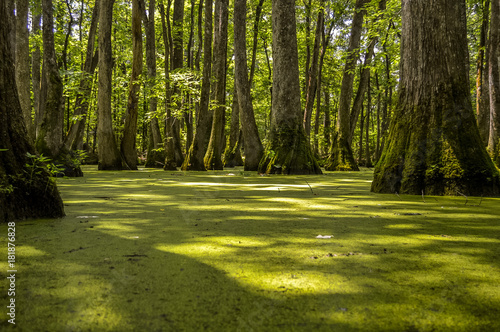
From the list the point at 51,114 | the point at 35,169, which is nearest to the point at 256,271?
the point at 35,169

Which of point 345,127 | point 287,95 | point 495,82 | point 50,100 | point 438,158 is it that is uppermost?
point 495,82

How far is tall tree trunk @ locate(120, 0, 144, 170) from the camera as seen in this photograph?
10.4 metres

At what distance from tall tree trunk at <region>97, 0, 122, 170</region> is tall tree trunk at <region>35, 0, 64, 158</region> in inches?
75.5

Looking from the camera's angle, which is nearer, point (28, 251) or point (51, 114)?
point (28, 251)

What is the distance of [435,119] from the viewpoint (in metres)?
4.08

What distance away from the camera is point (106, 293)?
1.16m

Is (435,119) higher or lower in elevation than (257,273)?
higher

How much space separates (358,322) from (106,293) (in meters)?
0.84

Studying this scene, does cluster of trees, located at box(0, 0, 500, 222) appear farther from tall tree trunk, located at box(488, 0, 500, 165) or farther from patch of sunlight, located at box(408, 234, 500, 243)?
patch of sunlight, located at box(408, 234, 500, 243)

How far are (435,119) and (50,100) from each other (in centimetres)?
778

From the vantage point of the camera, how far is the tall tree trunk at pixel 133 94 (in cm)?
1039

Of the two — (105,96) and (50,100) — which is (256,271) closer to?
(50,100)

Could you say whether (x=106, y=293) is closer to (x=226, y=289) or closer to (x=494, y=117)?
(x=226, y=289)

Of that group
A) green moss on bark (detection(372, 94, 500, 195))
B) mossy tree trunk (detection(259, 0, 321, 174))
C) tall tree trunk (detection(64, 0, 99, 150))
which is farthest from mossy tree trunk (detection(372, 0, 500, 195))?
tall tree trunk (detection(64, 0, 99, 150))
